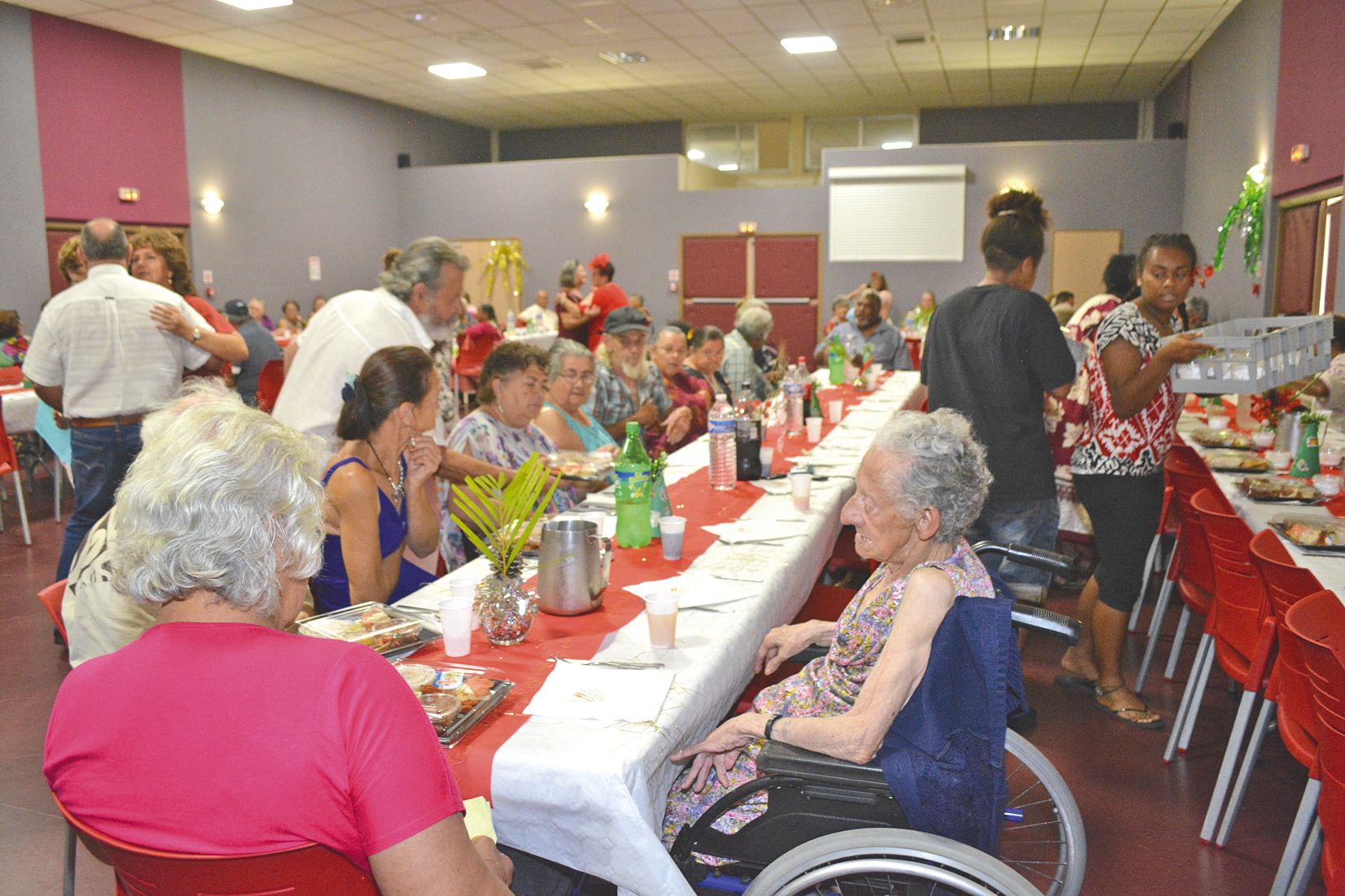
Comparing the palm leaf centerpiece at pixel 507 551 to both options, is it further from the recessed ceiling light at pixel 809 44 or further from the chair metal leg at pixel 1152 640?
the recessed ceiling light at pixel 809 44

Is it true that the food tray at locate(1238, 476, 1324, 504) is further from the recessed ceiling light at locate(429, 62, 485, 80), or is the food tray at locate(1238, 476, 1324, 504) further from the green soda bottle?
the recessed ceiling light at locate(429, 62, 485, 80)

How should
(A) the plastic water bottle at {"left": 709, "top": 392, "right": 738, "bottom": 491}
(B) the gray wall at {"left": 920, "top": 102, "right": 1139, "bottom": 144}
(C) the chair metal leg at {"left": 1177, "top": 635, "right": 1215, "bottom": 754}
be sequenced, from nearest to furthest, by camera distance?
1. (C) the chair metal leg at {"left": 1177, "top": 635, "right": 1215, "bottom": 754}
2. (A) the plastic water bottle at {"left": 709, "top": 392, "right": 738, "bottom": 491}
3. (B) the gray wall at {"left": 920, "top": 102, "right": 1139, "bottom": 144}

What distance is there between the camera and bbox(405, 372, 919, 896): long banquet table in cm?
149

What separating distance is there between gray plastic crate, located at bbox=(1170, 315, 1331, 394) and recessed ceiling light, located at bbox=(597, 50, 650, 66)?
8742 mm

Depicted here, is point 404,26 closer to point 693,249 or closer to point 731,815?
point 693,249

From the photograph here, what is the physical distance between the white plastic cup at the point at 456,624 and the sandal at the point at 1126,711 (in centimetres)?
248

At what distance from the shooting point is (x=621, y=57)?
11156mm

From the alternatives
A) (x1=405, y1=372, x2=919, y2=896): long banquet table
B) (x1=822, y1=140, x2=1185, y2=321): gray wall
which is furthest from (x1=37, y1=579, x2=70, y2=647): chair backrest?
(x1=822, y1=140, x2=1185, y2=321): gray wall

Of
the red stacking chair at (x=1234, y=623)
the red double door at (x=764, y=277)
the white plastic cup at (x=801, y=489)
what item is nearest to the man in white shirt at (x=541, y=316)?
the red double door at (x=764, y=277)

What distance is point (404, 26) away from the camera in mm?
9492

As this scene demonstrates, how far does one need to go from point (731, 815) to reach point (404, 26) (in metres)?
9.41

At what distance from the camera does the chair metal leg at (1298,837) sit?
2.09 metres

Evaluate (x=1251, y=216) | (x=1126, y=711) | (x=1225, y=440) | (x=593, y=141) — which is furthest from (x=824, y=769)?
(x=593, y=141)

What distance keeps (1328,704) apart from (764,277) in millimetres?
12674
